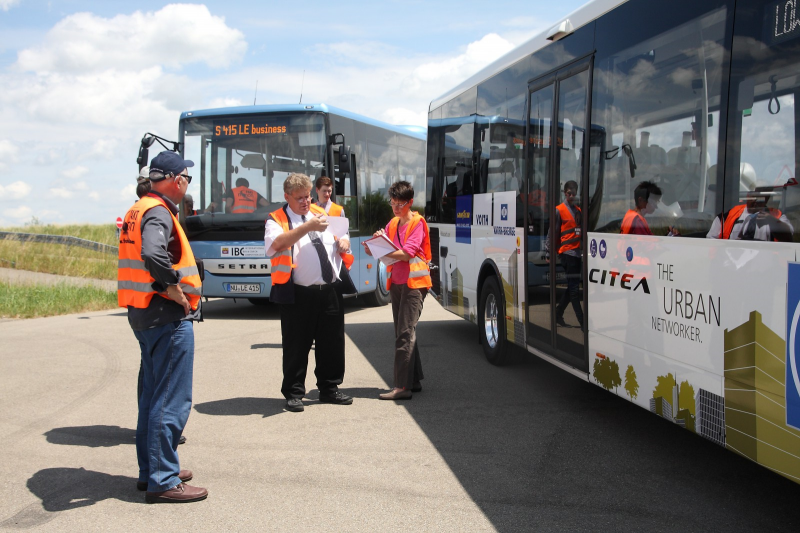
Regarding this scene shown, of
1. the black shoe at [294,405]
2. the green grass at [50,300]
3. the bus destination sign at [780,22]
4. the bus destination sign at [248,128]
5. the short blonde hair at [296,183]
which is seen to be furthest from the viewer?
the green grass at [50,300]

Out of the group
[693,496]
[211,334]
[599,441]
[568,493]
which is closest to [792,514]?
[693,496]

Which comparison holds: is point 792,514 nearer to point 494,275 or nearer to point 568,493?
point 568,493

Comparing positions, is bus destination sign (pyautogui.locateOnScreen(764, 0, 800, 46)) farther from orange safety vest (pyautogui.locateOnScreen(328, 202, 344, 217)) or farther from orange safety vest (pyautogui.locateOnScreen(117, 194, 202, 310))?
orange safety vest (pyautogui.locateOnScreen(328, 202, 344, 217))

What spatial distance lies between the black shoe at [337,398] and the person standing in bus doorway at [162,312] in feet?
7.56

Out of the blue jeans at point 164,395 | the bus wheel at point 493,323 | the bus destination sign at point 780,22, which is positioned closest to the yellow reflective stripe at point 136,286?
the blue jeans at point 164,395

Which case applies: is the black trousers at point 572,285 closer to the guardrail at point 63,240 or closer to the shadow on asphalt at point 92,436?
the shadow on asphalt at point 92,436

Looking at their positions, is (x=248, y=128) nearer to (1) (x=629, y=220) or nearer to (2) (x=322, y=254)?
(2) (x=322, y=254)

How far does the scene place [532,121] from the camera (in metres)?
7.00

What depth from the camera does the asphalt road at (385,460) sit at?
401cm

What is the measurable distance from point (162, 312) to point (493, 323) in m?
4.80

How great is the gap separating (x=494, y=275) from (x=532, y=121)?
6.14 ft

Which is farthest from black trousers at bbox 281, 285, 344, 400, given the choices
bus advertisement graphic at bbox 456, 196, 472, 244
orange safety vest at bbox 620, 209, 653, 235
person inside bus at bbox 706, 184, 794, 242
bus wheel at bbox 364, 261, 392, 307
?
bus wheel at bbox 364, 261, 392, 307

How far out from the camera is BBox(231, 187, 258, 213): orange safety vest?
1203 centimetres

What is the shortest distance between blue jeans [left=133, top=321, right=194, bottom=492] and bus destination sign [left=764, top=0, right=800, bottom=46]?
140 inches
